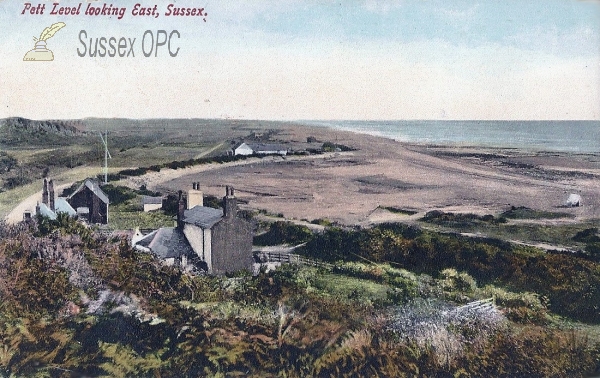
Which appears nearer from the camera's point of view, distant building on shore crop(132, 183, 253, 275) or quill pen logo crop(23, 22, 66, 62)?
quill pen logo crop(23, 22, 66, 62)

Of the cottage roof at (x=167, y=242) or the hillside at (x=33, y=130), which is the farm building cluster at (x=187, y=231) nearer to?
the cottage roof at (x=167, y=242)

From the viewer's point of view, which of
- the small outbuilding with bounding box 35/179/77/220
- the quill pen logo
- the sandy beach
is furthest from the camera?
the small outbuilding with bounding box 35/179/77/220

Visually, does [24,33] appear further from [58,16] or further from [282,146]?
[282,146]

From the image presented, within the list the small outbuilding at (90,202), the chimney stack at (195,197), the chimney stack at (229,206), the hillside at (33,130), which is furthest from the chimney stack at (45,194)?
the chimney stack at (229,206)

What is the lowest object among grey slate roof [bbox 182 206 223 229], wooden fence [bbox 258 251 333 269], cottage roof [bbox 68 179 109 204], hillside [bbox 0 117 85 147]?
wooden fence [bbox 258 251 333 269]

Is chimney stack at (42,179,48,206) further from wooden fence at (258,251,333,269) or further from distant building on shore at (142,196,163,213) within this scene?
wooden fence at (258,251,333,269)

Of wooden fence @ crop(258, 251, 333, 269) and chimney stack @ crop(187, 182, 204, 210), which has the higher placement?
chimney stack @ crop(187, 182, 204, 210)

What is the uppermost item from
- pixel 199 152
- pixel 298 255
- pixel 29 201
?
pixel 199 152

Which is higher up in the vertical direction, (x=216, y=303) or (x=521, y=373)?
(x=216, y=303)

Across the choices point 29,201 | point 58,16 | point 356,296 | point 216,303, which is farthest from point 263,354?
point 58,16

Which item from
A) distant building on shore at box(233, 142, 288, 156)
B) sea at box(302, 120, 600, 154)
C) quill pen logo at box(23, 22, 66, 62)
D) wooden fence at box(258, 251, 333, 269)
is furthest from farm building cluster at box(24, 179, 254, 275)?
sea at box(302, 120, 600, 154)
